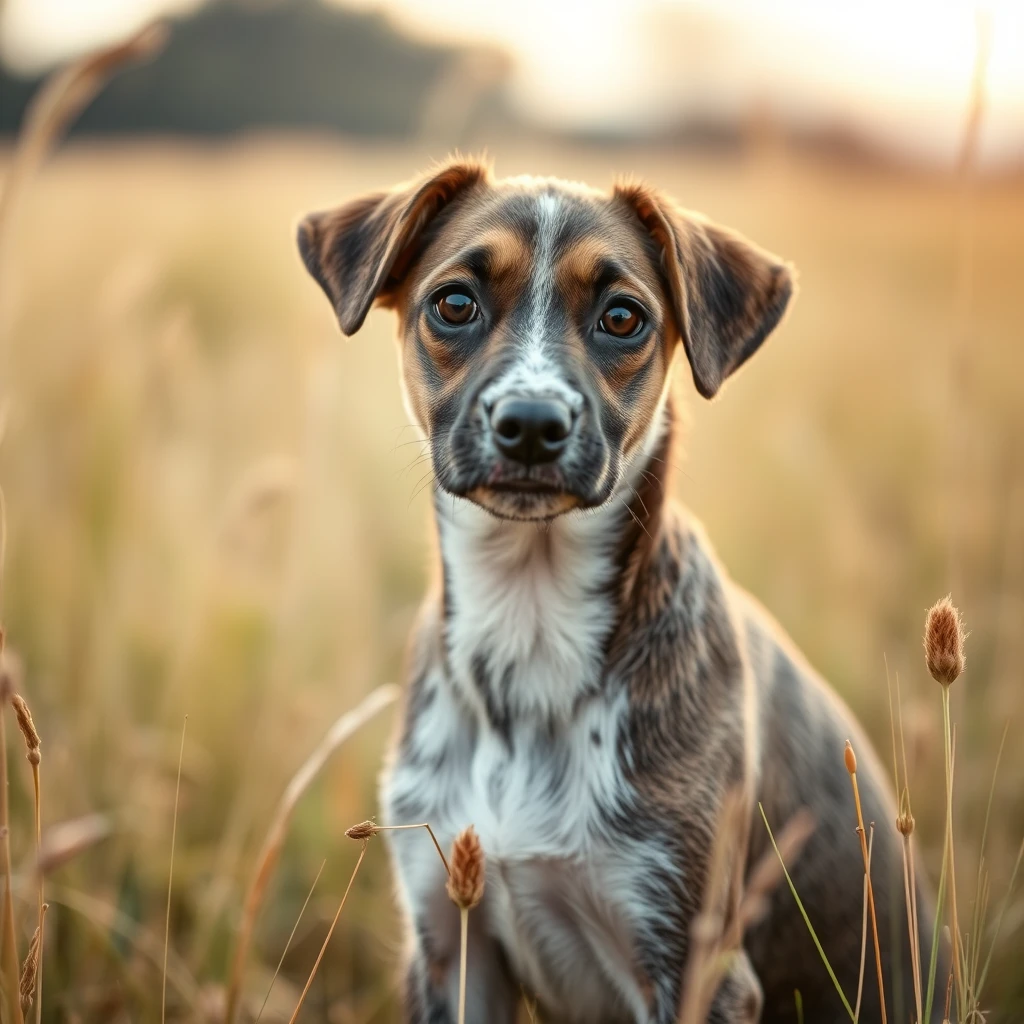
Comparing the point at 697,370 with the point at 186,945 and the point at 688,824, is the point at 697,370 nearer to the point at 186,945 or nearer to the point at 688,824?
the point at 688,824

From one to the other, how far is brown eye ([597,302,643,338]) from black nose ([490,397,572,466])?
1.69 feet

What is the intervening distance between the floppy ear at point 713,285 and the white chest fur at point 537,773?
1.83 ft

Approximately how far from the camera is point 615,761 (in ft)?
9.44

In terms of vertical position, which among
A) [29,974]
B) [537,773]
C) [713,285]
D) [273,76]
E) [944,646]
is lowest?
[29,974]

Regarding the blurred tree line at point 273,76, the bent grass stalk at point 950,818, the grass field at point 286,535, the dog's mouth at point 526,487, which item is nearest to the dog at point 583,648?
the dog's mouth at point 526,487

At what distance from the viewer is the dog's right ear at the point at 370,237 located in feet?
10.1

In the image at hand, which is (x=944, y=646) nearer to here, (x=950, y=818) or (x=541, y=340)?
(x=950, y=818)

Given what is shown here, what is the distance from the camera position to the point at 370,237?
10.6ft

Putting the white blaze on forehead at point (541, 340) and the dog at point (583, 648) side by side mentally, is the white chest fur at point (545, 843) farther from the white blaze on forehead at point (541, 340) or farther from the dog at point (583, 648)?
the white blaze on forehead at point (541, 340)

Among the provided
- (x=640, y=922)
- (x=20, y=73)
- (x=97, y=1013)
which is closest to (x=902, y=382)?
(x=640, y=922)

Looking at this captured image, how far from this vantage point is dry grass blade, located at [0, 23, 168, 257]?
88.4 inches

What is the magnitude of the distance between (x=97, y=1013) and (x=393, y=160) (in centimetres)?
731

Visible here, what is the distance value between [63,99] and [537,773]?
1913 mm

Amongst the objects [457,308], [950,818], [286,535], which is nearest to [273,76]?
[286,535]
